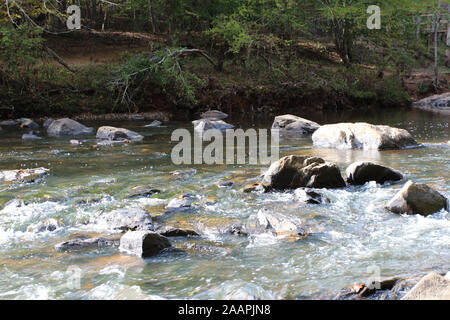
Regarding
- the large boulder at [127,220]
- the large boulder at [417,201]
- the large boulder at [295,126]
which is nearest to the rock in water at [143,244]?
the large boulder at [127,220]

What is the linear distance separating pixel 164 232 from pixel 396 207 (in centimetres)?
303

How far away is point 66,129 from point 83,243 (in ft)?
33.5

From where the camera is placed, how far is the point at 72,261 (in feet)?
15.6

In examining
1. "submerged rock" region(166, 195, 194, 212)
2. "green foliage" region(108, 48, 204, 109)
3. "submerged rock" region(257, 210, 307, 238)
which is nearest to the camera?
"submerged rock" region(257, 210, 307, 238)

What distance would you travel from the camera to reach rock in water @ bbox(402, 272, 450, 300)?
132 inches

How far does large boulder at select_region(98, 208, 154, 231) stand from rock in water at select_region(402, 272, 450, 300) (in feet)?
10.3

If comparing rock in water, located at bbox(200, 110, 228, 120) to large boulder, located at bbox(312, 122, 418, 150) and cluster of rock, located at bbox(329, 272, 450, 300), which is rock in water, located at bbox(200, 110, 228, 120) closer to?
large boulder, located at bbox(312, 122, 418, 150)

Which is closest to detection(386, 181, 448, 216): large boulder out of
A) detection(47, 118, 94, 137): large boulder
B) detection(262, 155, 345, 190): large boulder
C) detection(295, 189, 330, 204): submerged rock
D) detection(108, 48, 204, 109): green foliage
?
detection(295, 189, 330, 204): submerged rock

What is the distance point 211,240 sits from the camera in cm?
537

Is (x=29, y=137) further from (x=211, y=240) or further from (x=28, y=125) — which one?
(x=211, y=240)

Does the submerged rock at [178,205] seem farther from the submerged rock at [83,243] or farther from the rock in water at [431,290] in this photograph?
the rock in water at [431,290]

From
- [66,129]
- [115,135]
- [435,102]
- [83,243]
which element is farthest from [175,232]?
[435,102]

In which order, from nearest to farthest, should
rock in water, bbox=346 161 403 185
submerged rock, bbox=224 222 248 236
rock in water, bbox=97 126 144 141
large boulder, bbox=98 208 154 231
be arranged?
submerged rock, bbox=224 222 248 236 → large boulder, bbox=98 208 154 231 → rock in water, bbox=346 161 403 185 → rock in water, bbox=97 126 144 141
